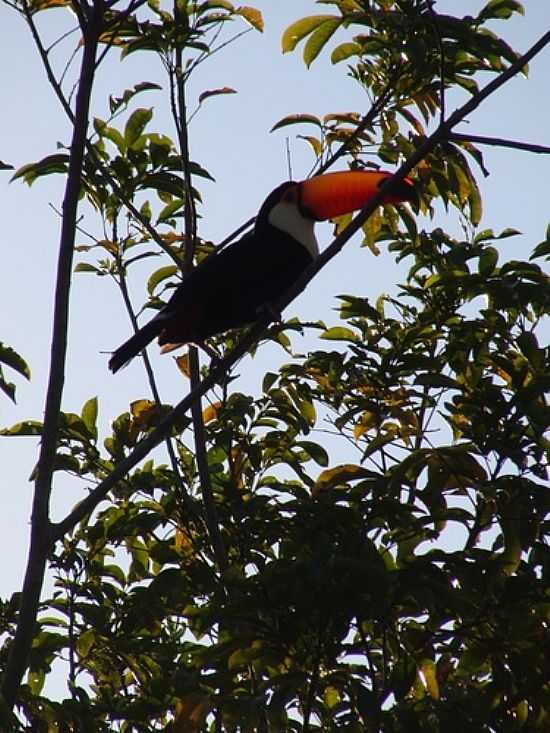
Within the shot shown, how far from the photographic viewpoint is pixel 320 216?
6059 millimetres

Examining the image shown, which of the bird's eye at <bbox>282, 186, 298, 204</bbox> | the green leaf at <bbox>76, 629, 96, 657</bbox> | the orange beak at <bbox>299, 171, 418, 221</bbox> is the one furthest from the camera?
the bird's eye at <bbox>282, 186, 298, 204</bbox>

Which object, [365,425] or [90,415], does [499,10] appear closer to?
[365,425]

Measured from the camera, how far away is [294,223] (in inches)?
233

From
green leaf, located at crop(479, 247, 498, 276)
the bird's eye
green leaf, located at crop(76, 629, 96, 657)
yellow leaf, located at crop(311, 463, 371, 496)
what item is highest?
A: the bird's eye

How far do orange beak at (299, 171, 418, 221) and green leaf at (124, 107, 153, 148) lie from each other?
1.11 metres

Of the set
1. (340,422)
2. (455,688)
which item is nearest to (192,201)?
(340,422)

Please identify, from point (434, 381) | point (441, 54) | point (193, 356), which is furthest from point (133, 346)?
point (441, 54)

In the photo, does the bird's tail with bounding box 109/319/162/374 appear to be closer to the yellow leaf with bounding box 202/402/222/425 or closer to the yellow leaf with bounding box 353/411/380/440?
the yellow leaf with bounding box 202/402/222/425

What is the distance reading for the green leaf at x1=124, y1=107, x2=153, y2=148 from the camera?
4582mm

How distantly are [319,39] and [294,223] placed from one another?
1.72 meters

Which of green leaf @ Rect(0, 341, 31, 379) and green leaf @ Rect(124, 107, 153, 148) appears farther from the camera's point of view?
green leaf @ Rect(124, 107, 153, 148)

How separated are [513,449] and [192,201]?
152cm

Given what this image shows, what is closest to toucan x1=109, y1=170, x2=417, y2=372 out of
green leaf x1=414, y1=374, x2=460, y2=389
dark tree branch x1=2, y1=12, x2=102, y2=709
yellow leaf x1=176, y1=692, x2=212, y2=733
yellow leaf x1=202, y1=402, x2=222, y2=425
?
yellow leaf x1=202, y1=402, x2=222, y2=425

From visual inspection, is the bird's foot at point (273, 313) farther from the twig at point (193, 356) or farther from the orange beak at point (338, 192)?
the orange beak at point (338, 192)
